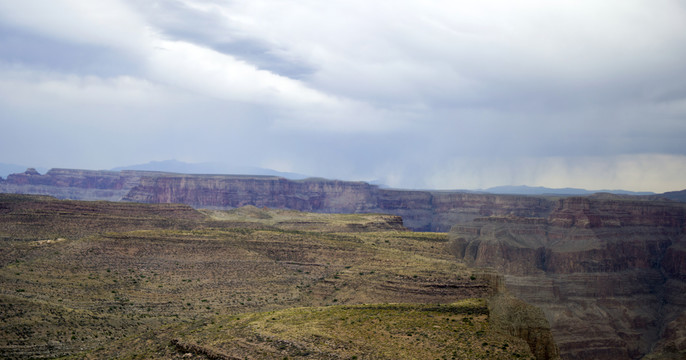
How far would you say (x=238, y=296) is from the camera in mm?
59344

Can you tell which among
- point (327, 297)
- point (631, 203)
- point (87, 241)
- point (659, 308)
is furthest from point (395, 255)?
point (631, 203)

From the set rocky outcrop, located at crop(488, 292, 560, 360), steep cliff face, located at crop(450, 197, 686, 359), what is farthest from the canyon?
rocky outcrop, located at crop(488, 292, 560, 360)

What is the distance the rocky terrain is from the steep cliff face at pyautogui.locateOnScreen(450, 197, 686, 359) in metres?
19.9

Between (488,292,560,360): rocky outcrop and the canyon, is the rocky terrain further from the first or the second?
the canyon

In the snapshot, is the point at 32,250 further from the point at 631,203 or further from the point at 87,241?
the point at 631,203

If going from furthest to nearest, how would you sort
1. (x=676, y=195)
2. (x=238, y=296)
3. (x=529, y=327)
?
(x=676, y=195), (x=238, y=296), (x=529, y=327)

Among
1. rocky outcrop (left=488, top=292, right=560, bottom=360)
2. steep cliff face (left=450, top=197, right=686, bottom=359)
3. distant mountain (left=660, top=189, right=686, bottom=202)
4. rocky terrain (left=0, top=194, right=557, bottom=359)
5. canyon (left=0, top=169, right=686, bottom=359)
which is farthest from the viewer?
distant mountain (left=660, top=189, right=686, bottom=202)

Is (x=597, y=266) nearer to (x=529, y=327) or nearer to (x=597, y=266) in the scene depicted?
(x=597, y=266)

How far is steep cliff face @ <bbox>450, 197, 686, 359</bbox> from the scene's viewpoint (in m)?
83.2

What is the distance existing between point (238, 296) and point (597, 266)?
6568 cm

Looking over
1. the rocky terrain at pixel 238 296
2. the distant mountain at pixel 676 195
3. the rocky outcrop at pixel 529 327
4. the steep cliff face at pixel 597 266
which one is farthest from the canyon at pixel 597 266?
the rocky outcrop at pixel 529 327

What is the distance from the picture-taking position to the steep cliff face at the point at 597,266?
273ft

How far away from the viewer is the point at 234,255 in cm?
6888

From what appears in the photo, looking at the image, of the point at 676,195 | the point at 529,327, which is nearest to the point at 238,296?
the point at 529,327
